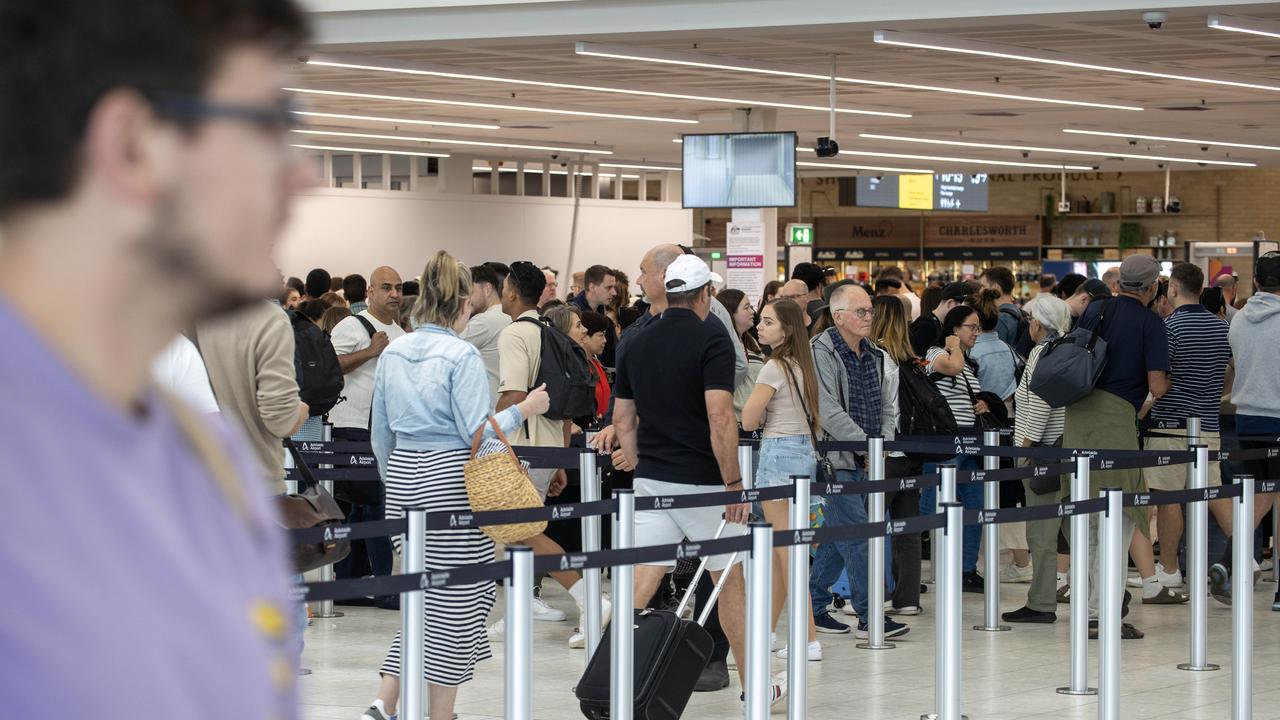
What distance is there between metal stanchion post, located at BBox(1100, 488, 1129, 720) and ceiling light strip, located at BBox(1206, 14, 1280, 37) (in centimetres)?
557

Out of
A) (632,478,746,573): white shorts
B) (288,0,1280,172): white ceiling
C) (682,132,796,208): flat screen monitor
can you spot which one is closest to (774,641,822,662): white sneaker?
(632,478,746,573): white shorts

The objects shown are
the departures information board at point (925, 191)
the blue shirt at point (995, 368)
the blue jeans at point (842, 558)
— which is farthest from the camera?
the departures information board at point (925, 191)

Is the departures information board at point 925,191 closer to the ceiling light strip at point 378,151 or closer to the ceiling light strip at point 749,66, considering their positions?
the ceiling light strip at point 378,151

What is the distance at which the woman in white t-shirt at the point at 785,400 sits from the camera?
6676 mm

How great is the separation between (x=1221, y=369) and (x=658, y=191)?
2088 cm

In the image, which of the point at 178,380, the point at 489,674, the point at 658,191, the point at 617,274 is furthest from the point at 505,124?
the point at 178,380

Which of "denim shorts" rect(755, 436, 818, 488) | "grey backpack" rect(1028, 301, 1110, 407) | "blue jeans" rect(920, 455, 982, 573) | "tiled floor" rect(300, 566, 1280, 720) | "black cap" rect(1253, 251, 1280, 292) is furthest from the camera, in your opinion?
"blue jeans" rect(920, 455, 982, 573)

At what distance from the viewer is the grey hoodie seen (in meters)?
8.52

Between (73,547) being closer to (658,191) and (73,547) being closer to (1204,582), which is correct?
(1204,582)

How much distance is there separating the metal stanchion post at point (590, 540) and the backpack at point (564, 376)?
0.46m

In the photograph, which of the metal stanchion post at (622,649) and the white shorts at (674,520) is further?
the white shorts at (674,520)

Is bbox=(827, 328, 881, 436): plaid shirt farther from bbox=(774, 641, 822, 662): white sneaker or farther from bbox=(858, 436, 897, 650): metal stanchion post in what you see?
bbox=(774, 641, 822, 662): white sneaker

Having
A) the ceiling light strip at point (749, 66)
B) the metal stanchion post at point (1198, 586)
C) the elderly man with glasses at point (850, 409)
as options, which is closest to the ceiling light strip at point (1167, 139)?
Answer: the ceiling light strip at point (749, 66)

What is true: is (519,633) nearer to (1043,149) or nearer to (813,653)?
(813,653)
